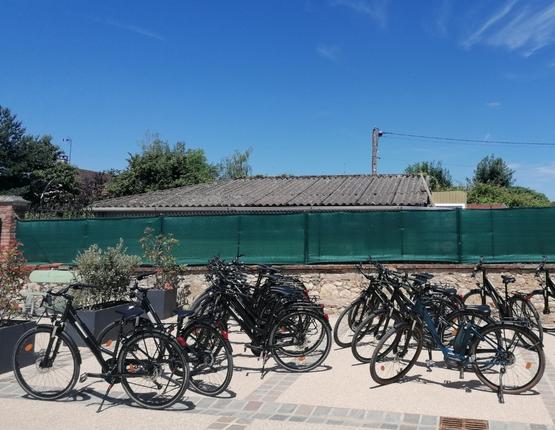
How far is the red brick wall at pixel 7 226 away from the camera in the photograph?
11750 mm

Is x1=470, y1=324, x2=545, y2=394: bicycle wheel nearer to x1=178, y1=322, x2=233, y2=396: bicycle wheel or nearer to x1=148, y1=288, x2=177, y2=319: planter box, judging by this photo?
x1=178, y1=322, x2=233, y2=396: bicycle wheel

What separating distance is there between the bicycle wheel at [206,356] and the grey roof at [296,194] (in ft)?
30.9

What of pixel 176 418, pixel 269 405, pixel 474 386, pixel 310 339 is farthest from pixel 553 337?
pixel 176 418

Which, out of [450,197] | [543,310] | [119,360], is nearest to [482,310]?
[119,360]

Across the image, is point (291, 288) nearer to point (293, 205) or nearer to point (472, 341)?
point (472, 341)

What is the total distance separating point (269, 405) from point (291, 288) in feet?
6.30

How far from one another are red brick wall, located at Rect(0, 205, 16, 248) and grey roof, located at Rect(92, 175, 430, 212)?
Answer: 14.5 feet

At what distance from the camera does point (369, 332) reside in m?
6.27

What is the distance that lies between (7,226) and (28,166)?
23783mm

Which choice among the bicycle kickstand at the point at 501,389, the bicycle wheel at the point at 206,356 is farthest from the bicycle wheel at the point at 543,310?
the bicycle wheel at the point at 206,356

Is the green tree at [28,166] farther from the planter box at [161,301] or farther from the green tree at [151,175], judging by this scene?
the planter box at [161,301]

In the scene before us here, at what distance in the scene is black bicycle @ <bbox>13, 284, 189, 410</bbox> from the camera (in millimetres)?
4586

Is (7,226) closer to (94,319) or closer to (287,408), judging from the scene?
(94,319)

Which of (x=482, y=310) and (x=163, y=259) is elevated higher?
(x=163, y=259)
